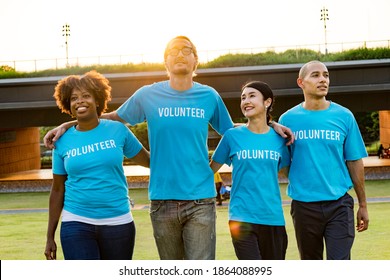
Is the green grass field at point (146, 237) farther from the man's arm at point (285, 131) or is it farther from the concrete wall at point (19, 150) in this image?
the concrete wall at point (19, 150)

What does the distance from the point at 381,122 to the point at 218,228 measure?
22410 millimetres

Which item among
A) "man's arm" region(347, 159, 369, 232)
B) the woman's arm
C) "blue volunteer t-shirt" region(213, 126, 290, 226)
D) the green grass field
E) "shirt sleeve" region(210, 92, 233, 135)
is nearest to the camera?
the woman's arm

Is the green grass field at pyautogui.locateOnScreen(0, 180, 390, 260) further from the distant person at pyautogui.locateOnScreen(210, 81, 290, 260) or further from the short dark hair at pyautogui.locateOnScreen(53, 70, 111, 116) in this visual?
the short dark hair at pyautogui.locateOnScreen(53, 70, 111, 116)

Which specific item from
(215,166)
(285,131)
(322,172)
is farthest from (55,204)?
(322,172)

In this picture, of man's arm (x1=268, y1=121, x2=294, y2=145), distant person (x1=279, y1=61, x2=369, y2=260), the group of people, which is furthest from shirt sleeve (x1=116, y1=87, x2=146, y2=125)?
distant person (x1=279, y1=61, x2=369, y2=260)

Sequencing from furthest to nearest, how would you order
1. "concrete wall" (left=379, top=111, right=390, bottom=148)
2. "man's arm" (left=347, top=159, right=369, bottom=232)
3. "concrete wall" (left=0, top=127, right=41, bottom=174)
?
1. "concrete wall" (left=379, top=111, right=390, bottom=148)
2. "concrete wall" (left=0, top=127, right=41, bottom=174)
3. "man's arm" (left=347, top=159, right=369, bottom=232)

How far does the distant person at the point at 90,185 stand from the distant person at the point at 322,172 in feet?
4.53

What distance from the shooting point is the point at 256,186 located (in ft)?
16.0

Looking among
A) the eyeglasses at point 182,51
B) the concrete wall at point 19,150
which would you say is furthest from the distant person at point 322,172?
the concrete wall at point 19,150

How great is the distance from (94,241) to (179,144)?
0.87m

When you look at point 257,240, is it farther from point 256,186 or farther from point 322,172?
point 322,172

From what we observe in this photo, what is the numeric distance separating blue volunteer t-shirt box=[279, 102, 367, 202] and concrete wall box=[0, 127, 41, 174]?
2629cm

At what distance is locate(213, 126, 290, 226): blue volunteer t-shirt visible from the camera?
16.0ft
